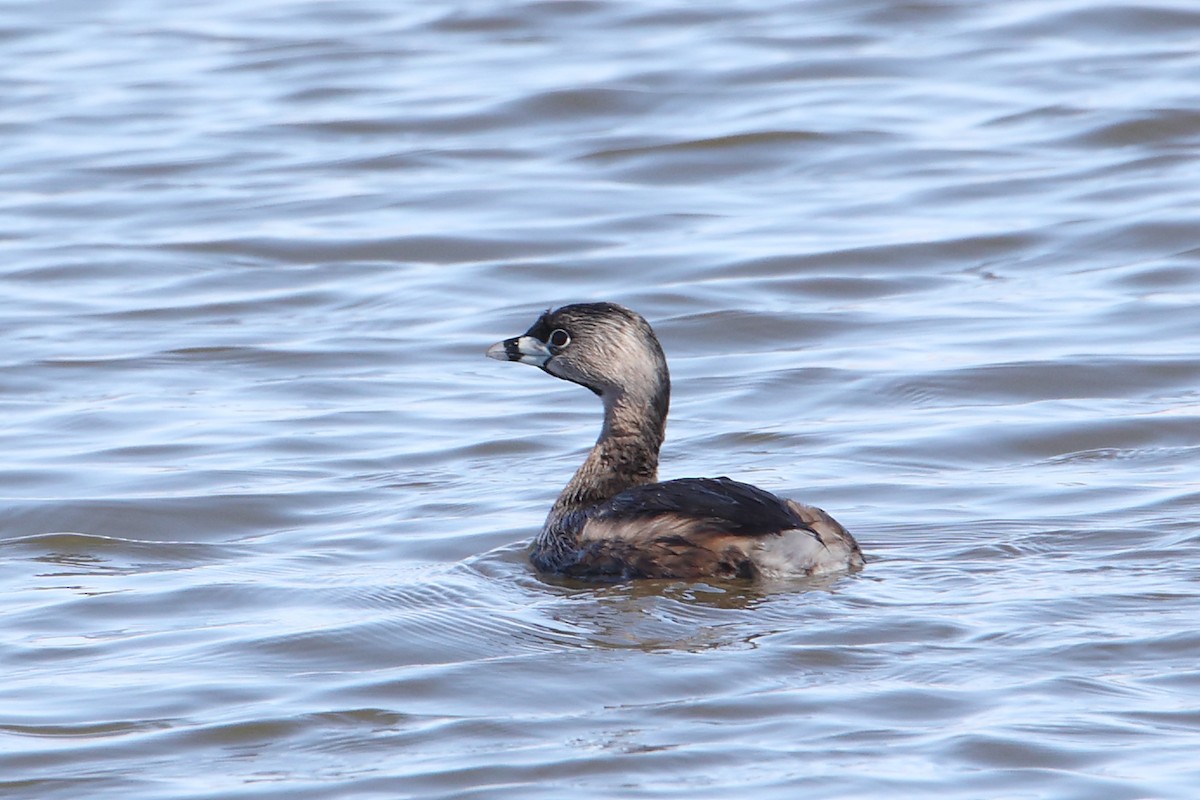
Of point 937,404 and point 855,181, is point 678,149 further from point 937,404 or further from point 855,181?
point 937,404

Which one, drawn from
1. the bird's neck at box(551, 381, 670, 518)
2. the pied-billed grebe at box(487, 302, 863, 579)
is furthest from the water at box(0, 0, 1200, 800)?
the bird's neck at box(551, 381, 670, 518)

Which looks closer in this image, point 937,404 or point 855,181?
point 937,404

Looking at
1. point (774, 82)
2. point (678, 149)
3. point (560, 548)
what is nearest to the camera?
point (560, 548)

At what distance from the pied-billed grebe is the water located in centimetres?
14

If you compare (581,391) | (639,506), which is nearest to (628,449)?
(639,506)

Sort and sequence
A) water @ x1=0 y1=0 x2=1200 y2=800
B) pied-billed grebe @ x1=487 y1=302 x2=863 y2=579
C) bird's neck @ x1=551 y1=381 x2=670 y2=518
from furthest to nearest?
bird's neck @ x1=551 y1=381 x2=670 y2=518, pied-billed grebe @ x1=487 y1=302 x2=863 y2=579, water @ x1=0 y1=0 x2=1200 y2=800

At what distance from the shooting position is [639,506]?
712cm

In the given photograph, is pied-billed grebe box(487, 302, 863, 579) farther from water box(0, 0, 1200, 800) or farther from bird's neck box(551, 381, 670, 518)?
water box(0, 0, 1200, 800)

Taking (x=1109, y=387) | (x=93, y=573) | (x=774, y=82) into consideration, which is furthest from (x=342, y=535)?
(x=774, y=82)

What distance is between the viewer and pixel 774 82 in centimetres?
1711

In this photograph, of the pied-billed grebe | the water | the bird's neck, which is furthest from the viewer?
the bird's neck

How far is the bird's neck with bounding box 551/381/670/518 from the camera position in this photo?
307 inches

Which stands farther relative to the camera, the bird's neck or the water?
the bird's neck

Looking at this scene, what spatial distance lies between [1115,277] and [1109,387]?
2.14m
